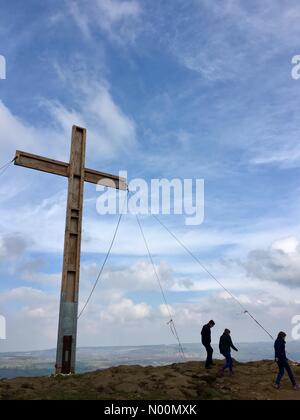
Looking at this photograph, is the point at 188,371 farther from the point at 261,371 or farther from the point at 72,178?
the point at 72,178

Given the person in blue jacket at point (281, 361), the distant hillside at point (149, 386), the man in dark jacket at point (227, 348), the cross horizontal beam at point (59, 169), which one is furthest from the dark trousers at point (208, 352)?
the cross horizontal beam at point (59, 169)

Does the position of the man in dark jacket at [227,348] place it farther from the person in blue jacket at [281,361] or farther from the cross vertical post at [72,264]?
the cross vertical post at [72,264]

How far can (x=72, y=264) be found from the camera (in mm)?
18922

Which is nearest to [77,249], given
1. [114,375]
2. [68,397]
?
[114,375]

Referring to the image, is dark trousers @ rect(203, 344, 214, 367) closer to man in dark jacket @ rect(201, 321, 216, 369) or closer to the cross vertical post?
man in dark jacket @ rect(201, 321, 216, 369)

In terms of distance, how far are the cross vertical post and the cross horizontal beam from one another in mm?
354

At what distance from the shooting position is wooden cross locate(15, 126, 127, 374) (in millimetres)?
18031

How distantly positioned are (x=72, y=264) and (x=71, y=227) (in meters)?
1.67

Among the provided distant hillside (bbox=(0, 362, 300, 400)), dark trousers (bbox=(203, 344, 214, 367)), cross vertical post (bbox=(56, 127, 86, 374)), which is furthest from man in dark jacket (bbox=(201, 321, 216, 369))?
cross vertical post (bbox=(56, 127, 86, 374))

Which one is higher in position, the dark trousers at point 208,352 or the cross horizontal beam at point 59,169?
the cross horizontal beam at point 59,169

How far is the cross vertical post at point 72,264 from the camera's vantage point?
1794 cm
